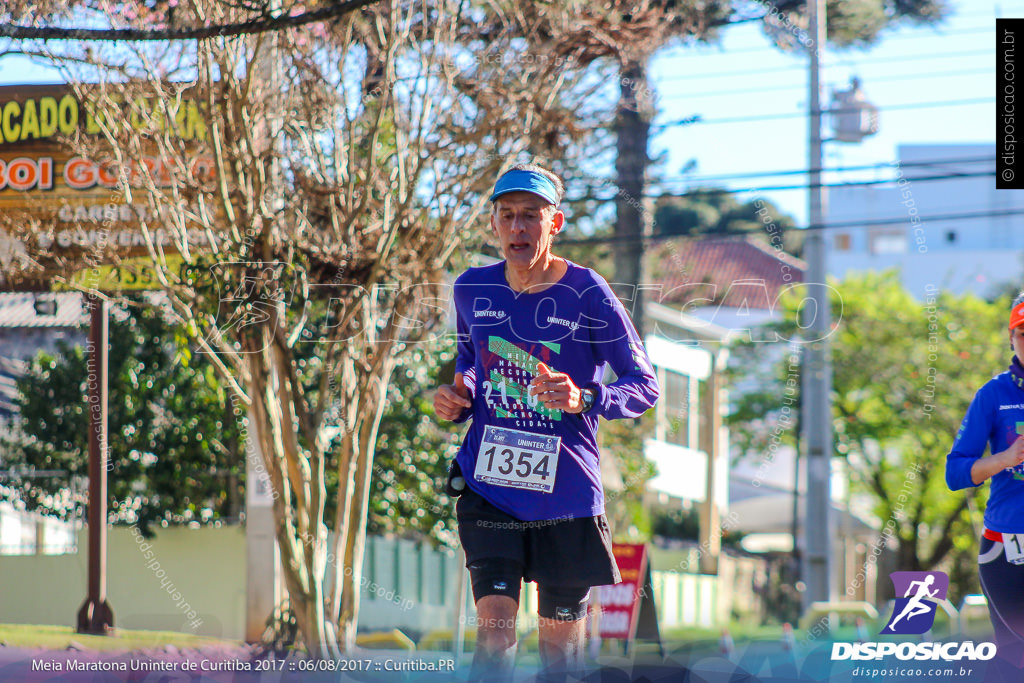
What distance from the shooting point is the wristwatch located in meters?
3.30

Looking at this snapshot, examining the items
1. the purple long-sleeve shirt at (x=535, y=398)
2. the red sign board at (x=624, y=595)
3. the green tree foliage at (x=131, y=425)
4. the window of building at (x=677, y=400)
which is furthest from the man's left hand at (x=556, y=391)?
the window of building at (x=677, y=400)

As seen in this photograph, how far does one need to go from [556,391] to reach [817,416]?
10685mm

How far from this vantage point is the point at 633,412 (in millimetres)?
3449

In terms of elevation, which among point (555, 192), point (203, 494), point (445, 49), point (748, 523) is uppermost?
point (445, 49)

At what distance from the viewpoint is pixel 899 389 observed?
69.7ft

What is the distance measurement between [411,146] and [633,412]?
346 centimetres

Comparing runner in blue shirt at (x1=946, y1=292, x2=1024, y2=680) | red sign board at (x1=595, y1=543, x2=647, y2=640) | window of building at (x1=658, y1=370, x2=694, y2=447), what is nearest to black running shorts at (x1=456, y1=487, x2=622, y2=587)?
runner in blue shirt at (x1=946, y1=292, x2=1024, y2=680)

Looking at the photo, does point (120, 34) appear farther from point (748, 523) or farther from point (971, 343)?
point (748, 523)

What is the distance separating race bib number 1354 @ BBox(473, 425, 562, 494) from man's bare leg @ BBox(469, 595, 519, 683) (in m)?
0.35

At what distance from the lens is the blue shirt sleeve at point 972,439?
391 centimetres

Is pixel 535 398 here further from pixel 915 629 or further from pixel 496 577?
pixel 915 629

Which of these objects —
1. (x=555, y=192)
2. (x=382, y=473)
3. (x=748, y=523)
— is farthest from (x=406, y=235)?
(x=748, y=523)

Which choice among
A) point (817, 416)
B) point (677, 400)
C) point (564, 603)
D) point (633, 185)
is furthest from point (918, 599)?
point (677, 400)

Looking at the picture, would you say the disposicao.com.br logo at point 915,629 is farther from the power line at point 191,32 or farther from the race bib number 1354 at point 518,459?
the power line at point 191,32
